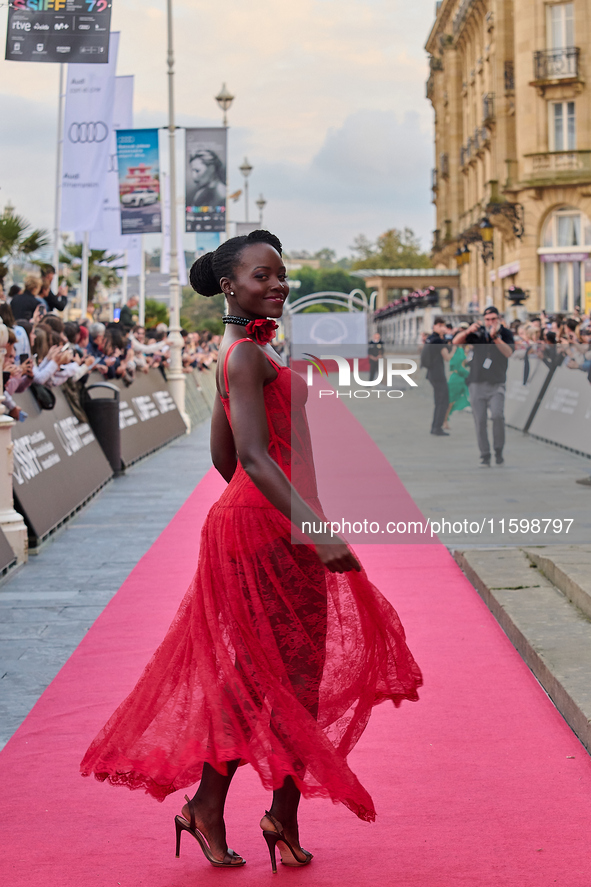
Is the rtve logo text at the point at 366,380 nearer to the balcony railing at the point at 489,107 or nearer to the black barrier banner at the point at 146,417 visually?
the black barrier banner at the point at 146,417

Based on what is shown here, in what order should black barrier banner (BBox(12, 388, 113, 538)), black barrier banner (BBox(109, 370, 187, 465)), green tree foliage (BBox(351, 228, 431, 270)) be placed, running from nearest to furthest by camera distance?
black barrier banner (BBox(12, 388, 113, 538)) < black barrier banner (BBox(109, 370, 187, 465)) < green tree foliage (BBox(351, 228, 431, 270))

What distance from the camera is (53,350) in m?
10.4

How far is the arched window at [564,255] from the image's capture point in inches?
1655

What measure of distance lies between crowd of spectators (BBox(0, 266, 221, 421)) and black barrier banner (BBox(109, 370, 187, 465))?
0.30m

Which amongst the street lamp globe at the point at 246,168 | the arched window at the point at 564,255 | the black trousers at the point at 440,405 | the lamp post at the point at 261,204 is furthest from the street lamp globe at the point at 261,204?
the black trousers at the point at 440,405

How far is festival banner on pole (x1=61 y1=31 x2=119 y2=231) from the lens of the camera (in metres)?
19.8

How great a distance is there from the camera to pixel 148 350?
1998cm

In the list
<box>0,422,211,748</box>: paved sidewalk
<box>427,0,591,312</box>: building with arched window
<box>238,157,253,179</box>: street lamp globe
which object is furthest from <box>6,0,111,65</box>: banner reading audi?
<box>238,157,253,179</box>: street lamp globe

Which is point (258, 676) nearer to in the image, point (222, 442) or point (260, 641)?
point (260, 641)

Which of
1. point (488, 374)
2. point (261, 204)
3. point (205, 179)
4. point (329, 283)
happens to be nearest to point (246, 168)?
point (261, 204)

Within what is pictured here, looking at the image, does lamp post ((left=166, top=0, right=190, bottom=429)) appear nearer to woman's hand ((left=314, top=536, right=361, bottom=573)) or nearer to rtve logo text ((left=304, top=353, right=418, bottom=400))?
rtve logo text ((left=304, top=353, right=418, bottom=400))

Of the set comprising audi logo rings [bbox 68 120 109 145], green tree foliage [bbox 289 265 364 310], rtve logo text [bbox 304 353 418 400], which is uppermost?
green tree foliage [bbox 289 265 364 310]

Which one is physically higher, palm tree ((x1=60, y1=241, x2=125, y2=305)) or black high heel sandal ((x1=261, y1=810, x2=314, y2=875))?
palm tree ((x1=60, y1=241, x2=125, y2=305))

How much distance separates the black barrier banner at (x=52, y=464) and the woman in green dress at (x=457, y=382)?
11.9ft
